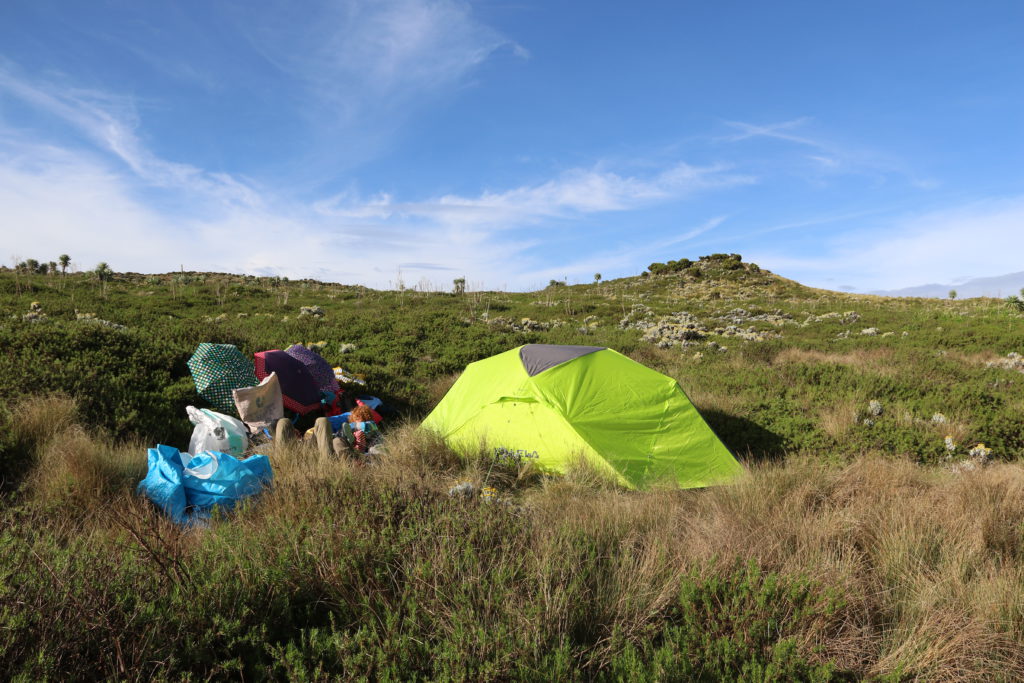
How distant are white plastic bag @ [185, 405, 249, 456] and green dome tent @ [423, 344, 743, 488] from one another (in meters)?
2.25

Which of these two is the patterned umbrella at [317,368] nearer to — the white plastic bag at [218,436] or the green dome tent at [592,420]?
the white plastic bag at [218,436]

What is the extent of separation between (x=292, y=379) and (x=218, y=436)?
189 cm

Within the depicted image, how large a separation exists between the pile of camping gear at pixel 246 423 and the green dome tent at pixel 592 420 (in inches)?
56.6

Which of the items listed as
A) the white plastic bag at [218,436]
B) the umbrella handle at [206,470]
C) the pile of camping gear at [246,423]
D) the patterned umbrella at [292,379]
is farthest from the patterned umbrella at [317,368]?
the umbrella handle at [206,470]

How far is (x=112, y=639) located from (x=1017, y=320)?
22.3m

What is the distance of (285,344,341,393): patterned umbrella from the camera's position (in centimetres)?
827

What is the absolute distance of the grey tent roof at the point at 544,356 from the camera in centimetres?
639

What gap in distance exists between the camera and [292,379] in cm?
761

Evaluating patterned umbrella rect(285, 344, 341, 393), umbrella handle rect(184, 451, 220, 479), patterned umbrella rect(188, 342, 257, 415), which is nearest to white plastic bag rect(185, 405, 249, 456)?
umbrella handle rect(184, 451, 220, 479)

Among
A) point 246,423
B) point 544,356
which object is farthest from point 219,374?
point 544,356

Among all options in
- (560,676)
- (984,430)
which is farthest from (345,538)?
(984,430)

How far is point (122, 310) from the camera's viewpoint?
54.6ft

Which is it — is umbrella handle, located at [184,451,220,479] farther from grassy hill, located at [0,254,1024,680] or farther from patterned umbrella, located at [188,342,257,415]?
patterned umbrella, located at [188,342,257,415]

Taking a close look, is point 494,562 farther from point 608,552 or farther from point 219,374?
point 219,374
